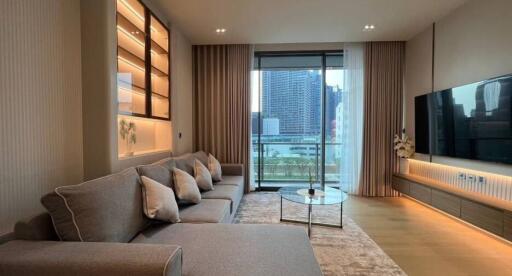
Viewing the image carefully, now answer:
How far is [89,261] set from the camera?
1150mm

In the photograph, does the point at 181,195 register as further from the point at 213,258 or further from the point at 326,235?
the point at 326,235

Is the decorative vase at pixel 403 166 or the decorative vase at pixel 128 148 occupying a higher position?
the decorative vase at pixel 128 148

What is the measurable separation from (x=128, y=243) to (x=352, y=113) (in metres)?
4.14

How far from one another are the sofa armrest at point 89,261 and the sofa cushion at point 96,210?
0.15 meters

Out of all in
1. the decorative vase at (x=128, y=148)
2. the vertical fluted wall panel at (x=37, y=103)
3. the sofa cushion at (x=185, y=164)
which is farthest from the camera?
the sofa cushion at (x=185, y=164)

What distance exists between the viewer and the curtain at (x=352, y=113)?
461 cm

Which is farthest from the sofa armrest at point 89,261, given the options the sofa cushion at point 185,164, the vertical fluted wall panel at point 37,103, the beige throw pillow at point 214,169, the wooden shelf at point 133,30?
the beige throw pillow at point 214,169

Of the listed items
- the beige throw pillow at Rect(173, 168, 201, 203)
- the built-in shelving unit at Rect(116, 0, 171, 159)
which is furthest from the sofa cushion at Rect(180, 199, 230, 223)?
the built-in shelving unit at Rect(116, 0, 171, 159)

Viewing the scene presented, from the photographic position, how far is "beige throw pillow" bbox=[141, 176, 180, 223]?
188 cm

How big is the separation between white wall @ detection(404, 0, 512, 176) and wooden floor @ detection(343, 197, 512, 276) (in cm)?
75

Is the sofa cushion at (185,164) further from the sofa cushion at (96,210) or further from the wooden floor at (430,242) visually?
the wooden floor at (430,242)

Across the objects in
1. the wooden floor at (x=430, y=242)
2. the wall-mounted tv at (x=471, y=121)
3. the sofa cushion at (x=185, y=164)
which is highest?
the wall-mounted tv at (x=471, y=121)

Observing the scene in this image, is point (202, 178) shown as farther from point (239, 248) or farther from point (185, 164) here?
point (239, 248)

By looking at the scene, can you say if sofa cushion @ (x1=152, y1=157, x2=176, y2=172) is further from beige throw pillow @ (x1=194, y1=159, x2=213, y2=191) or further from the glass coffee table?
the glass coffee table
